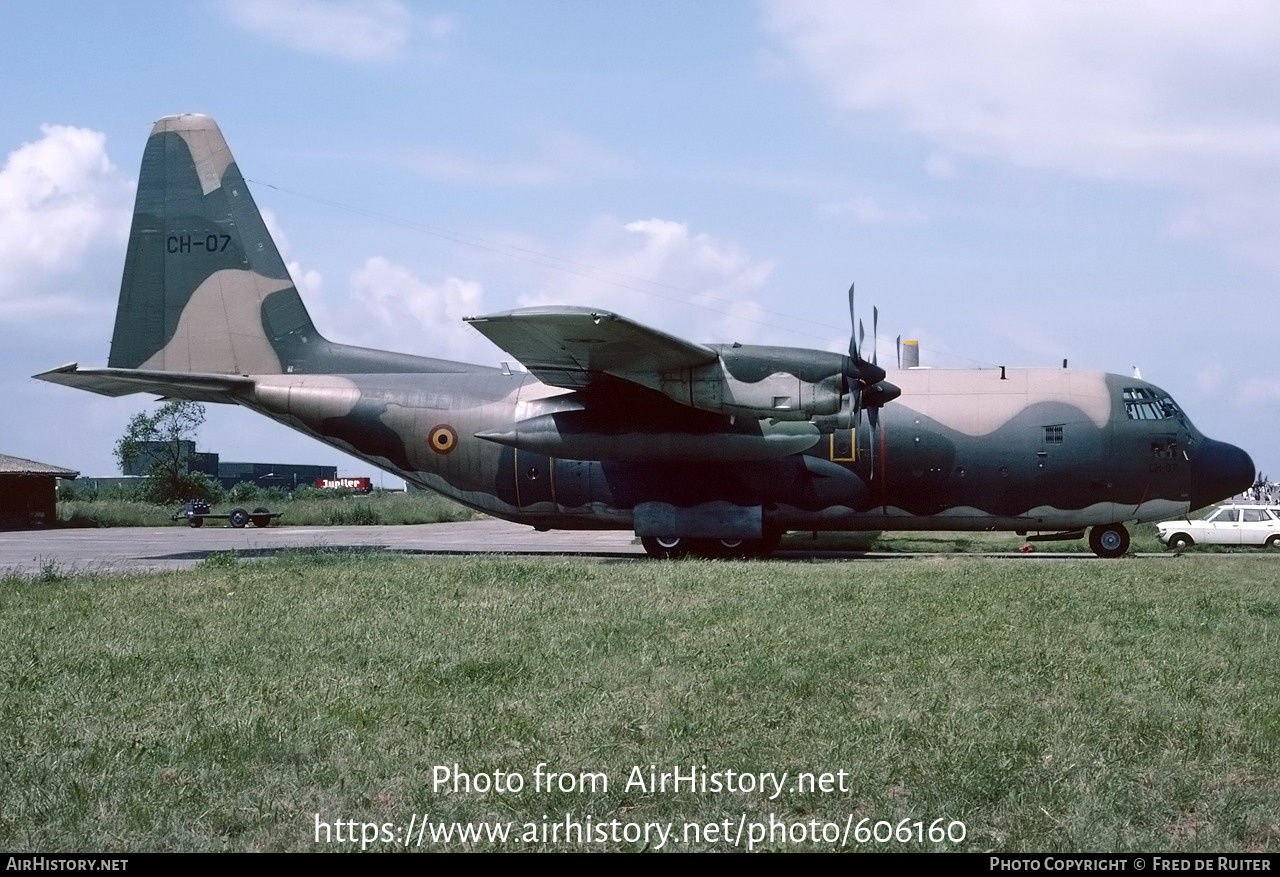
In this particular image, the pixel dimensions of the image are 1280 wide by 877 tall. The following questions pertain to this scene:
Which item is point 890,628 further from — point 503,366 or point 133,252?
point 133,252

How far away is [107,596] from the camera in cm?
1322

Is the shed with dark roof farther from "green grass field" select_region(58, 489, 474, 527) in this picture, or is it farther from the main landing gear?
the main landing gear

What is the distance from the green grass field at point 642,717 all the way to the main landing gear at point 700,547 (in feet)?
30.9

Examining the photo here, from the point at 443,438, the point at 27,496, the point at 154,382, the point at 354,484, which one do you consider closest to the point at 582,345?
the point at 443,438

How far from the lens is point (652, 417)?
21.1 metres

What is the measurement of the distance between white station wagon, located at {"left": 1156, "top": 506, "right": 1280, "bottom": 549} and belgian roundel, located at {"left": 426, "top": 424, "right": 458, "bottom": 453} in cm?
1986

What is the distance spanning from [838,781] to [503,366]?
1916 cm

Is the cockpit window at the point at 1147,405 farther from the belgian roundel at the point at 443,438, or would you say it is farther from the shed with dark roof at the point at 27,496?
the shed with dark roof at the point at 27,496

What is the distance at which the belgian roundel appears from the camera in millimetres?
22906

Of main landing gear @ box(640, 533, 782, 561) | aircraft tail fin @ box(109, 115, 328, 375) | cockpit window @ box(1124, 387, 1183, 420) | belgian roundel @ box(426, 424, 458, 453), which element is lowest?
main landing gear @ box(640, 533, 782, 561)

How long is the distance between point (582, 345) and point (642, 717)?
12.4m

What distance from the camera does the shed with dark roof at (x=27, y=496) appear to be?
42906 millimetres

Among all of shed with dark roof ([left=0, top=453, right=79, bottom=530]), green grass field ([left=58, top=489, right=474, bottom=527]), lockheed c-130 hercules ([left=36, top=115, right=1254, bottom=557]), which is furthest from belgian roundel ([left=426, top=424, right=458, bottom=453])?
shed with dark roof ([left=0, top=453, right=79, bottom=530])
